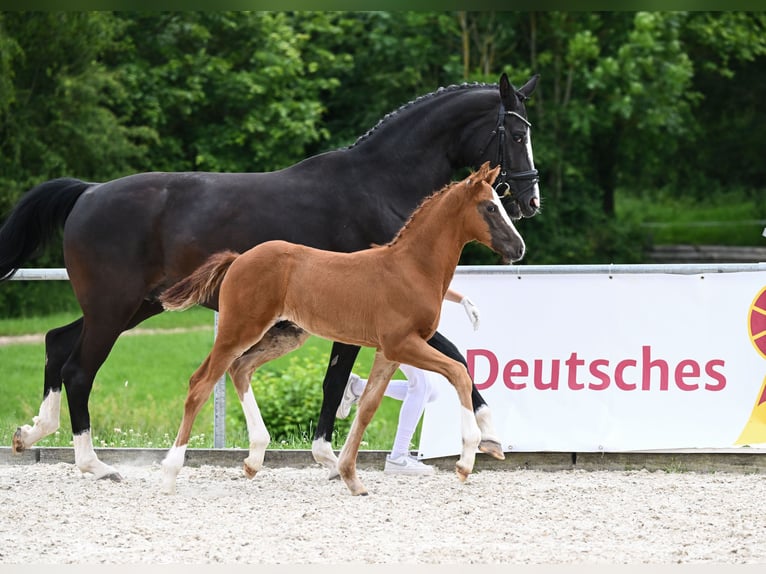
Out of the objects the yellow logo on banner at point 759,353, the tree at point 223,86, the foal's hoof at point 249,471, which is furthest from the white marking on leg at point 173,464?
the tree at point 223,86

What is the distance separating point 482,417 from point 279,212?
1.76m

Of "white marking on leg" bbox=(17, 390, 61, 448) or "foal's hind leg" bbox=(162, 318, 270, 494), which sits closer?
"foal's hind leg" bbox=(162, 318, 270, 494)

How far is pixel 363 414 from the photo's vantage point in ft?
20.3

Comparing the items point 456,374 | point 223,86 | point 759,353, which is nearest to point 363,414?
point 456,374

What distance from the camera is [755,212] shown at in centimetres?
2925

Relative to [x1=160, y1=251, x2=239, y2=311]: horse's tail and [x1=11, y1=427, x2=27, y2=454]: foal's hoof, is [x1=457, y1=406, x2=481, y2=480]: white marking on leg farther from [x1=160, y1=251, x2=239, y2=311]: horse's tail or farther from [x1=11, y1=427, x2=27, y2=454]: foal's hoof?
[x1=11, y1=427, x2=27, y2=454]: foal's hoof

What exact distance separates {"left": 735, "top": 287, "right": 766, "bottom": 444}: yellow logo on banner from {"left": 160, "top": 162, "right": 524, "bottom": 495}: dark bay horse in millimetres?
2450

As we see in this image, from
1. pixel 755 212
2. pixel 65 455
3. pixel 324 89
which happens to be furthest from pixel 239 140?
pixel 65 455

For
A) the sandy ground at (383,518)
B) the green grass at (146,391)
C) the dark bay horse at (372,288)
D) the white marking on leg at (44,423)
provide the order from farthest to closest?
the green grass at (146,391)
the white marking on leg at (44,423)
the dark bay horse at (372,288)
the sandy ground at (383,518)

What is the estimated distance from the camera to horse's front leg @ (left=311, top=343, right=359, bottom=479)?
22.0 feet

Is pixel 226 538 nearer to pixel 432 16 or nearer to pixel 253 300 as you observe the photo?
pixel 253 300

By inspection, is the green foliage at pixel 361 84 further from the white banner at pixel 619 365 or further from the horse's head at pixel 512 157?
the horse's head at pixel 512 157

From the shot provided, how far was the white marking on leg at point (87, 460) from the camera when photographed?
22.0 feet

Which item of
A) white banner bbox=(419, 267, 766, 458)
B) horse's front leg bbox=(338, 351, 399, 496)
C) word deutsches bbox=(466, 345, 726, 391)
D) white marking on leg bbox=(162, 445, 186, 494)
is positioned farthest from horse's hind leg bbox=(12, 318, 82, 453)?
word deutsches bbox=(466, 345, 726, 391)
